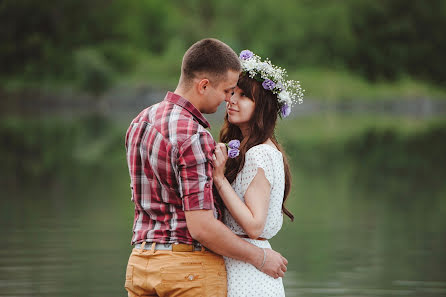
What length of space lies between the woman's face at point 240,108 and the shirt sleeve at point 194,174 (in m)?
0.56

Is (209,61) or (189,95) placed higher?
(209,61)

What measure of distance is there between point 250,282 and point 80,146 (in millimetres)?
17732

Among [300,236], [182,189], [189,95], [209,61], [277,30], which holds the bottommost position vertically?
[300,236]

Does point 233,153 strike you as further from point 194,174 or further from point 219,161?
point 194,174

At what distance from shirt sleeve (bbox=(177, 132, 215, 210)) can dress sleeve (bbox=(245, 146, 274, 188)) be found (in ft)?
1.30

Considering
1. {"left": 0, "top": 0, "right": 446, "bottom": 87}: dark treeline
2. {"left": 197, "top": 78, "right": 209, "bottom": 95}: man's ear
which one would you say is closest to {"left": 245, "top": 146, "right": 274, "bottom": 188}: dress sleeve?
{"left": 197, "top": 78, "right": 209, "bottom": 95}: man's ear

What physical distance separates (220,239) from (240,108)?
0.67m

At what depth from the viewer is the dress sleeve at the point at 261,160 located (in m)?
3.25

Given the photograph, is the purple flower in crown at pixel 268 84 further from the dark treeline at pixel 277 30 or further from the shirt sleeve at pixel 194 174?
the dark treeline at pixel 277 30

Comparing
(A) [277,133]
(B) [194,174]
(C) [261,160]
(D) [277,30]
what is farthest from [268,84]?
(D) [277,30]

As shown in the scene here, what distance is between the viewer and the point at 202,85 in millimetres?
3035

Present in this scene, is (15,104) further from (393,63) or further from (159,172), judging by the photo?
(159,172)

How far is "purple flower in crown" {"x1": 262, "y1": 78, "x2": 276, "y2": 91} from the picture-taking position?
3.47m

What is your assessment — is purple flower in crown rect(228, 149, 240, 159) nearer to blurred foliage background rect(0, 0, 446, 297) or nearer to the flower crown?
the flower crown
